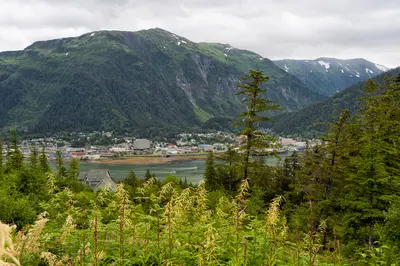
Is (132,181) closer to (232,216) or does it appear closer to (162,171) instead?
(232,216)

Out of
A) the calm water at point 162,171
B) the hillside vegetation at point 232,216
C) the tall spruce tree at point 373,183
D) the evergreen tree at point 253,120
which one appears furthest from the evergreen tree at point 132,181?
the tall spruce tree at point 373,183

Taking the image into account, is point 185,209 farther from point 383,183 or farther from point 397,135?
point 397,135

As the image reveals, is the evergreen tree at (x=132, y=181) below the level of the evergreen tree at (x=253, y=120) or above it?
below

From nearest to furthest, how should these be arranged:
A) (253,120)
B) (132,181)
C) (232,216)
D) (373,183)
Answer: (232,216), (373,183), (253,120), (132,181)

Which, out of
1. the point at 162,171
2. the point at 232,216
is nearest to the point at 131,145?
the point at 162,171

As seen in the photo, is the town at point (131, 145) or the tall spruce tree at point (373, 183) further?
the town at point (131, 145)

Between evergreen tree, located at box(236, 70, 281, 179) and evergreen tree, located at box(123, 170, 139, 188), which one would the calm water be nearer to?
evergreen tree, located at box(123, 170, 139, 188)

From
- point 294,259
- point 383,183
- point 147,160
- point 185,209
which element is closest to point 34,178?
point 185,209

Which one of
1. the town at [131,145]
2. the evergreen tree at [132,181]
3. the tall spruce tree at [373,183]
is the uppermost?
the tall spruce tree at [373,183]

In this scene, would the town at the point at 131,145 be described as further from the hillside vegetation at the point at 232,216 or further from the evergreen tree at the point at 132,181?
the hillside vegetation at the point at 232,216

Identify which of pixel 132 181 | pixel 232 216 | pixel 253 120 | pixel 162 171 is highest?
pixel 253 120

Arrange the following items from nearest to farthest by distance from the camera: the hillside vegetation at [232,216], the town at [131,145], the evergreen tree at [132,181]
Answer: the hillside vegetation at [232,216]
the evergreen tree at [132,181]
the town at [131,145]

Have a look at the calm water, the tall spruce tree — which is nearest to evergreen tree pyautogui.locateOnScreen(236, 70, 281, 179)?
the tall spruce tree

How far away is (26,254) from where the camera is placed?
443cm
